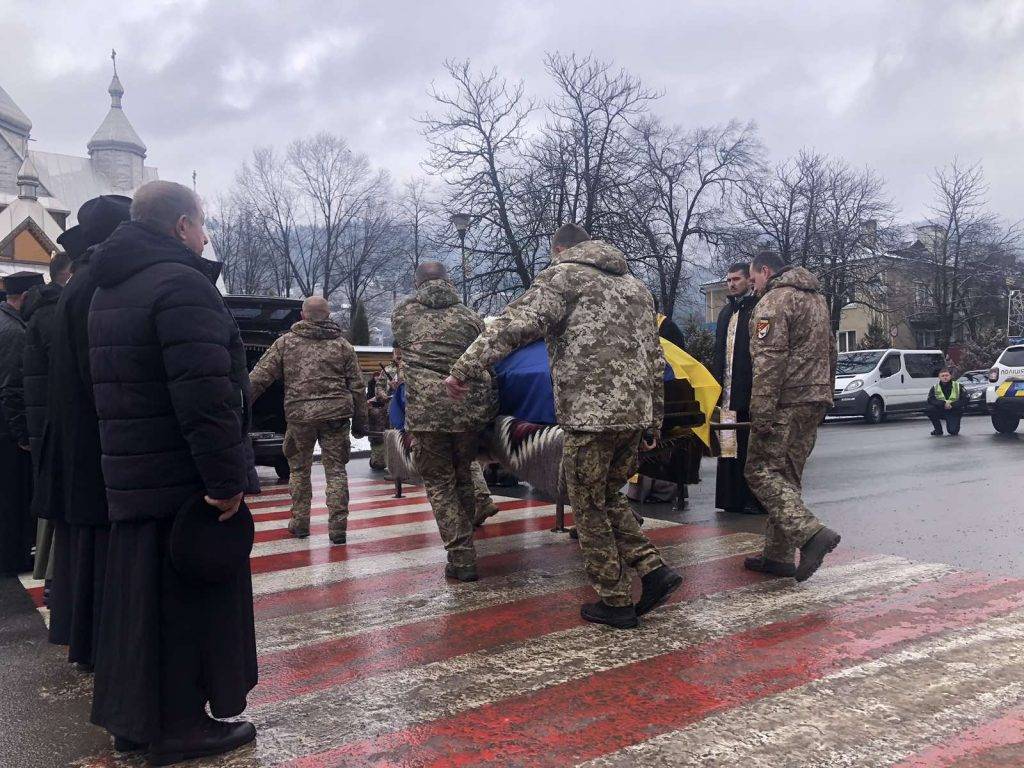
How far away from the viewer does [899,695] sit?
3.56 metres

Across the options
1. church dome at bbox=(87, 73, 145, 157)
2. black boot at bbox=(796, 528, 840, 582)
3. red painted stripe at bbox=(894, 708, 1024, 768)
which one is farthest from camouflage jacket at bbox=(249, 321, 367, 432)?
church dome at bbox=(87, 73, 145, 157)

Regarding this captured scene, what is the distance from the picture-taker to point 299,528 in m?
7.54

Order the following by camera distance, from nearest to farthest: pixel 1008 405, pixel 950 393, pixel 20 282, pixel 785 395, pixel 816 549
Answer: pixel 816 549 → pixel 785 395 → pixel 20 282 → pixel 1008 405 → pixel 950 393

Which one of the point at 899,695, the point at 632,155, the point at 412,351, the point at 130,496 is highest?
the point at 632,155

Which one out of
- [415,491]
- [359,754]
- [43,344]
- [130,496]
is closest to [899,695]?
[359,754]

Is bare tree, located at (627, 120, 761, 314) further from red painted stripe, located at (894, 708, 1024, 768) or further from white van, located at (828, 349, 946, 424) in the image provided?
red painted stripe, located at (894, 708, 1024, 768)

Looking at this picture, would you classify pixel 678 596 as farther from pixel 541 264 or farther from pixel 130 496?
pixel 541 264

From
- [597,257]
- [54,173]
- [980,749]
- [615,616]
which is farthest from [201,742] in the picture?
[54,173]

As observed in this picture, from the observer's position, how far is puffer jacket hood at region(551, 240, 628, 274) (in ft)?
15.0

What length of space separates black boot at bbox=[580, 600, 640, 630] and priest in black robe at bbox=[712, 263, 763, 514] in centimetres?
265

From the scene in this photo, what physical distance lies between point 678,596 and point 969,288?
47.1 metres

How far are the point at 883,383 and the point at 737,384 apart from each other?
18389 mm

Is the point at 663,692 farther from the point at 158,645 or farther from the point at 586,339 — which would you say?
the point at 158,645

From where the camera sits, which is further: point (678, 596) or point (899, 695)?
point (678, 596)
